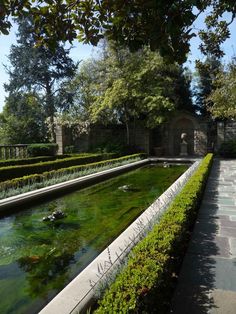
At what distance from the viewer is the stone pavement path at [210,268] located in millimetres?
2484

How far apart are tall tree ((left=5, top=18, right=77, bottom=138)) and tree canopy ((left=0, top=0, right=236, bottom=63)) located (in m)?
19.5

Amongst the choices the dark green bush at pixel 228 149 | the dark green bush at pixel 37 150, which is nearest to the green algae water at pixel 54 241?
the dark green bush at pixel 37 150

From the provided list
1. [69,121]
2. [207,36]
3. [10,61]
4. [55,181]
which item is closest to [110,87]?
[69,121]

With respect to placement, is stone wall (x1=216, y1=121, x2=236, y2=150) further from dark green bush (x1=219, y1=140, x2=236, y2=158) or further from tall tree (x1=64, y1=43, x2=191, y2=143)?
tall tree (x1=64, y1=43, x2=191, y2=143)

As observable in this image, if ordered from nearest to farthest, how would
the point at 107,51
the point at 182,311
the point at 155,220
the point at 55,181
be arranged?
the point at 182,311
the point at 155,220
the point at 55,181
the point at 107,51

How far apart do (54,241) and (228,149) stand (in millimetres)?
14522

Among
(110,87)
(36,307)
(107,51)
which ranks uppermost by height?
(107,51)

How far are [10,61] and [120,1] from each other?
22286mm

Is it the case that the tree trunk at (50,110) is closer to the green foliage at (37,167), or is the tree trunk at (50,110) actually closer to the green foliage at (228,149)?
the green foliage at (37,167)

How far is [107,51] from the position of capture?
19.4m

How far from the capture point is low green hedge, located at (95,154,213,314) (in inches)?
76.1

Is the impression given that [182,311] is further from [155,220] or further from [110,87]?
[110,87]

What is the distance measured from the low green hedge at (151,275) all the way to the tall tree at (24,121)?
20.3 m

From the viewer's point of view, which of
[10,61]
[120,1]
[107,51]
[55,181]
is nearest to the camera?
[120,1]
